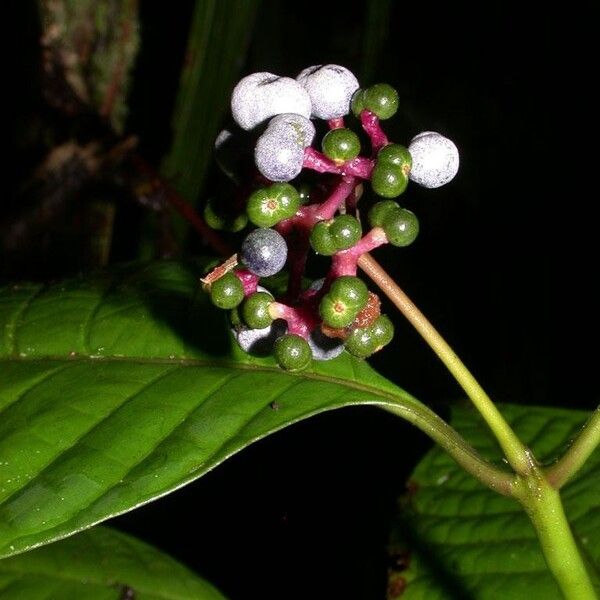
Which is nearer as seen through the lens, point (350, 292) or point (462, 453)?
point (350, 292)

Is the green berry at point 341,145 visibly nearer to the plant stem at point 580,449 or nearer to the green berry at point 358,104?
the green berry at point 358,104

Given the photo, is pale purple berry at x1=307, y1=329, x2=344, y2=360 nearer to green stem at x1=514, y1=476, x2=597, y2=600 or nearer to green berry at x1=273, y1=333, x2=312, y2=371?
green berry at x1=273, y1=333, x2=312, y2=371

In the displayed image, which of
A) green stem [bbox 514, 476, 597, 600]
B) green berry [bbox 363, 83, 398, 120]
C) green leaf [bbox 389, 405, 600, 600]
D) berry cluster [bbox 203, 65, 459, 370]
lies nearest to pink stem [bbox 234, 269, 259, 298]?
berry cluster [bbox 203, 65, 459, 370]

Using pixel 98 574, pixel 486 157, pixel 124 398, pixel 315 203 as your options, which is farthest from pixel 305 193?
pixel 486 157

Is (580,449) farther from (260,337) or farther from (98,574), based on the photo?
(98,574)

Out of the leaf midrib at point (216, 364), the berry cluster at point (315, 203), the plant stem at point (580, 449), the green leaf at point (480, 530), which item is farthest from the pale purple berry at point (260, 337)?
the green leaf at point (480, 530)
